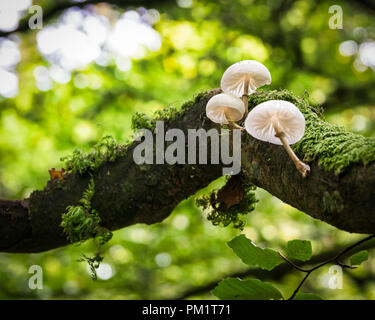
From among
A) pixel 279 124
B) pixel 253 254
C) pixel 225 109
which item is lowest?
pixel 253 254

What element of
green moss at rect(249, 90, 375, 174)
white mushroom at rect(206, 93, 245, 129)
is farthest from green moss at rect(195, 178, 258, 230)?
green moss at rect(249, 90, 375, 174)

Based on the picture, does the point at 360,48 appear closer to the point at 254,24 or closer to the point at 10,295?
the point at 254,24

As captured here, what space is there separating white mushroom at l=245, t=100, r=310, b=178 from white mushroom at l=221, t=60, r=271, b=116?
0.65 feet

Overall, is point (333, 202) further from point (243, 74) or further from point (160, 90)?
point (160, 90)

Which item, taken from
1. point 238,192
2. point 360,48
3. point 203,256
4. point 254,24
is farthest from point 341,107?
point 238,192

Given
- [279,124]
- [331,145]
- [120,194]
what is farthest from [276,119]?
[120,194]

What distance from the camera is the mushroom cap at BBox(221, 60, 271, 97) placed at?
146cm

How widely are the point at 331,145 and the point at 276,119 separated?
0.20 meters

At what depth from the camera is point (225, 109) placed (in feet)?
4.71

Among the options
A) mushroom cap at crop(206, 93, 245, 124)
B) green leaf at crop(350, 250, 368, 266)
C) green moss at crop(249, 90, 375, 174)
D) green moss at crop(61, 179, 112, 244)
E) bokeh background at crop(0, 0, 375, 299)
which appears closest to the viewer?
green moss at crop(249, 90, 375, 174)

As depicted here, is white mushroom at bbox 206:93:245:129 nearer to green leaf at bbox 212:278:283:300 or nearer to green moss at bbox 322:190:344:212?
green moss at bbox 322:190:344:212

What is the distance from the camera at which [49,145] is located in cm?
441
